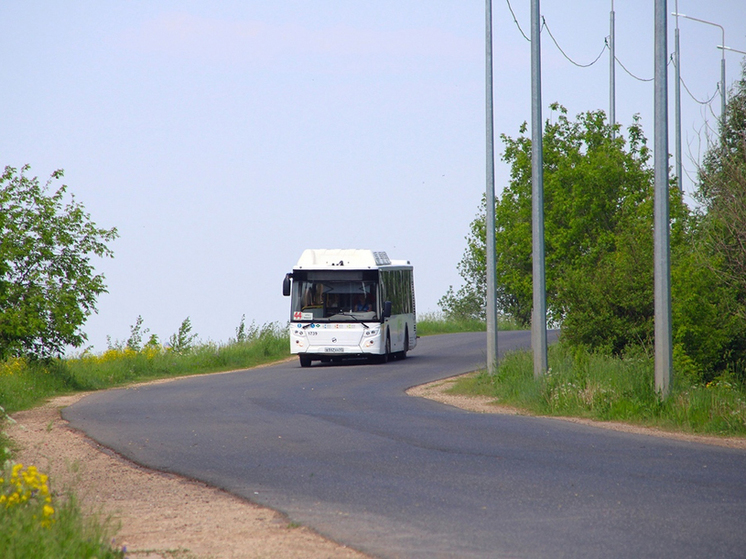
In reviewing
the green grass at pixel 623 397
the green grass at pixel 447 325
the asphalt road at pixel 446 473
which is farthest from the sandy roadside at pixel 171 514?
the green grass at pixel 447 325

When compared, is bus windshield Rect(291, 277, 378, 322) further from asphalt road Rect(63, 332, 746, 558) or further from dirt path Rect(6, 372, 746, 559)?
dirt path Rect(6, 372, 746, 559)

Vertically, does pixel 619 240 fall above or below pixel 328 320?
above

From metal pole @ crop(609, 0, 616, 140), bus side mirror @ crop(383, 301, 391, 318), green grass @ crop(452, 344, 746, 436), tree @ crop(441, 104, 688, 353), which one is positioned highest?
metal pole @ crop(609, 0, 616, 140)

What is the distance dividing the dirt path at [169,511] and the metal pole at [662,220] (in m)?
2.33

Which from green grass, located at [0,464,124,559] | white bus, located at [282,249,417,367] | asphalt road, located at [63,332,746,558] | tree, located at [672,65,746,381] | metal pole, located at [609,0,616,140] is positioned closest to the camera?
green grass, located at [0,464,124,559]

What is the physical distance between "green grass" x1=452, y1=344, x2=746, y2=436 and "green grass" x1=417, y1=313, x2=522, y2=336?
3196 centimetres

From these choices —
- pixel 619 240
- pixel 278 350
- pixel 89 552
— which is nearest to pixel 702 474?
pixel 89 552

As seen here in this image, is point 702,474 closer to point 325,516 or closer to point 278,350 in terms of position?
point 325,516

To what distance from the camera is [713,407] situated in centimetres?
1446

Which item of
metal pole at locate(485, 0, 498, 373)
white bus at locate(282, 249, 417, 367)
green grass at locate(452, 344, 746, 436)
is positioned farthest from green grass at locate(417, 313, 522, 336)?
green grass at locate(452, 344, 746, 436)

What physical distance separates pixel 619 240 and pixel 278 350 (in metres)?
17.5

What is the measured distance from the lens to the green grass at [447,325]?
173 feet

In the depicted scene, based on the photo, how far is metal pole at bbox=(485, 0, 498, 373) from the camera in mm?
23641

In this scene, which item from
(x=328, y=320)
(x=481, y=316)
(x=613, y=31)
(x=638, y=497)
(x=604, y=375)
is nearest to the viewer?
(x=638, y=497)
